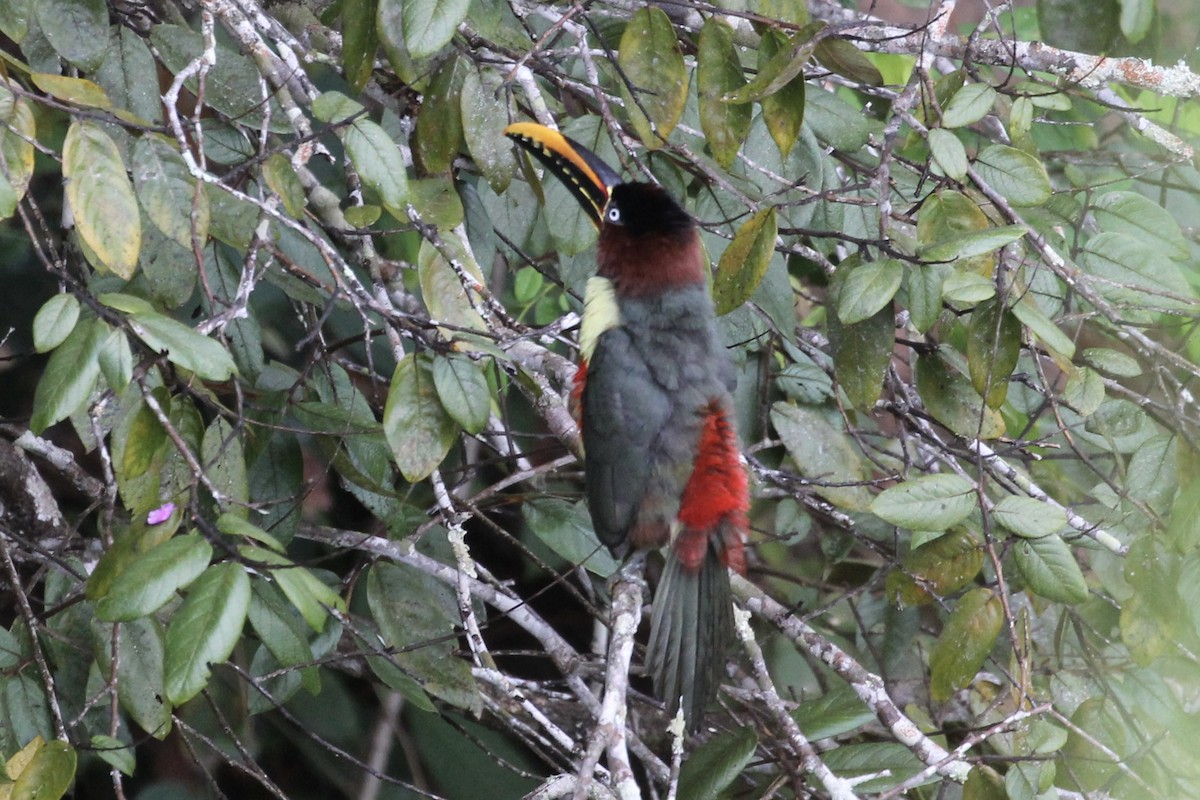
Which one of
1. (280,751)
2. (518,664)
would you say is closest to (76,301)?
(280,751)

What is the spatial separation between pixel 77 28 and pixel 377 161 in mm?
647

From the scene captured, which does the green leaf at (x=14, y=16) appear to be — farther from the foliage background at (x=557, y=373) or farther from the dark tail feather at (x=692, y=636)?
the dark tail feather at (x=692, y=636)

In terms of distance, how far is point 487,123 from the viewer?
2.41 metres

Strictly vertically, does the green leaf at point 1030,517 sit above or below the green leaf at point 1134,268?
below

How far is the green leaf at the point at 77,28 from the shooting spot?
2.14 metres

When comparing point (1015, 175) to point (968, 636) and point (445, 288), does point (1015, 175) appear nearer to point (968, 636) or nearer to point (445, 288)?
point (968, 636)

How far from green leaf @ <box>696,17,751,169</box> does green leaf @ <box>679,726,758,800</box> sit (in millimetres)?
1175

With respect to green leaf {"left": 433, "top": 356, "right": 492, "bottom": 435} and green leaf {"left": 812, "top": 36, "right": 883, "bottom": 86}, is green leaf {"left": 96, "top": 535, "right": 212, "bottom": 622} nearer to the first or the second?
green leaf {"left": 433, "top": 356, "right": 492, "bottom": 435}

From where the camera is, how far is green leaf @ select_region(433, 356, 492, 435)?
1.97m

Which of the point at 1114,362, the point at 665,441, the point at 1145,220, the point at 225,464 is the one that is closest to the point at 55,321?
the point at 225,464

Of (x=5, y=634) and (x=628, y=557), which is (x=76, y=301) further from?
(x=628, y=557)

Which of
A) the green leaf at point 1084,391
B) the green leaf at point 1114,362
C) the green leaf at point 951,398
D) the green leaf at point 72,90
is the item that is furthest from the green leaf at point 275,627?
the green leaf at point 1114,362

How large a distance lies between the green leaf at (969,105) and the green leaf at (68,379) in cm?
156

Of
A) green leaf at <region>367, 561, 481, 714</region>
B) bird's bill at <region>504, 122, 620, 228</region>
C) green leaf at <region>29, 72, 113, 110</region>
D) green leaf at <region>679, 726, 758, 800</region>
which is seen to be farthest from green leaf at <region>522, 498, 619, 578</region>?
green leaf at <region>29, 72, 113, 110</region>
